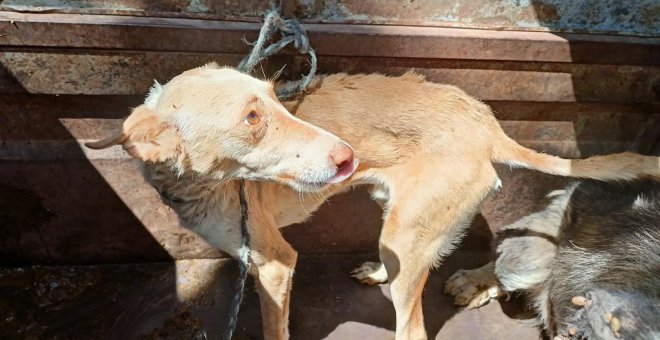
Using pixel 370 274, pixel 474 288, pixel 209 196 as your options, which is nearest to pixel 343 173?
pixel 209 196

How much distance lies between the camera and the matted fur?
7.51ft

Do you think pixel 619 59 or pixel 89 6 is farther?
pixel 619 59

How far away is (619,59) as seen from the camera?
10.3 feet

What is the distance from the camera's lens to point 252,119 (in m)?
2.12

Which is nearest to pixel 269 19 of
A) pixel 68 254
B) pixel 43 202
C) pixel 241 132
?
pixel 241 132

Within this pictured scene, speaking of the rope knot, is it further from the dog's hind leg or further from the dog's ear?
the dog's hind leg

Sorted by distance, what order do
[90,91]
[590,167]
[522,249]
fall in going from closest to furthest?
1. [590,167]
2. [90,91]
3. [522,249]

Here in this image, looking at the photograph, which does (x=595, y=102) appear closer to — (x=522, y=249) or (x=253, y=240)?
(x=522, y=249)

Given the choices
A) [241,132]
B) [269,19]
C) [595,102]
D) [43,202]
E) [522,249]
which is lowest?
[522,249]

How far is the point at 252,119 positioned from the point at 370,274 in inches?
71.3

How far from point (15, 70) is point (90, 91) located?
37cm

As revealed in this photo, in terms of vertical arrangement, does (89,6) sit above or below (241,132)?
above

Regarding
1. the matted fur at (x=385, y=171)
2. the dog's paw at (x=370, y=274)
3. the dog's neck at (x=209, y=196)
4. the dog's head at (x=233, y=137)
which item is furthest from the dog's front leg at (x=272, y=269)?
the dog's paw at (x=370, y=274)

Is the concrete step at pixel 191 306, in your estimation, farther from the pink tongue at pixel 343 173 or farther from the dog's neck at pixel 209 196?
the pink tongue at pixel 343 173
